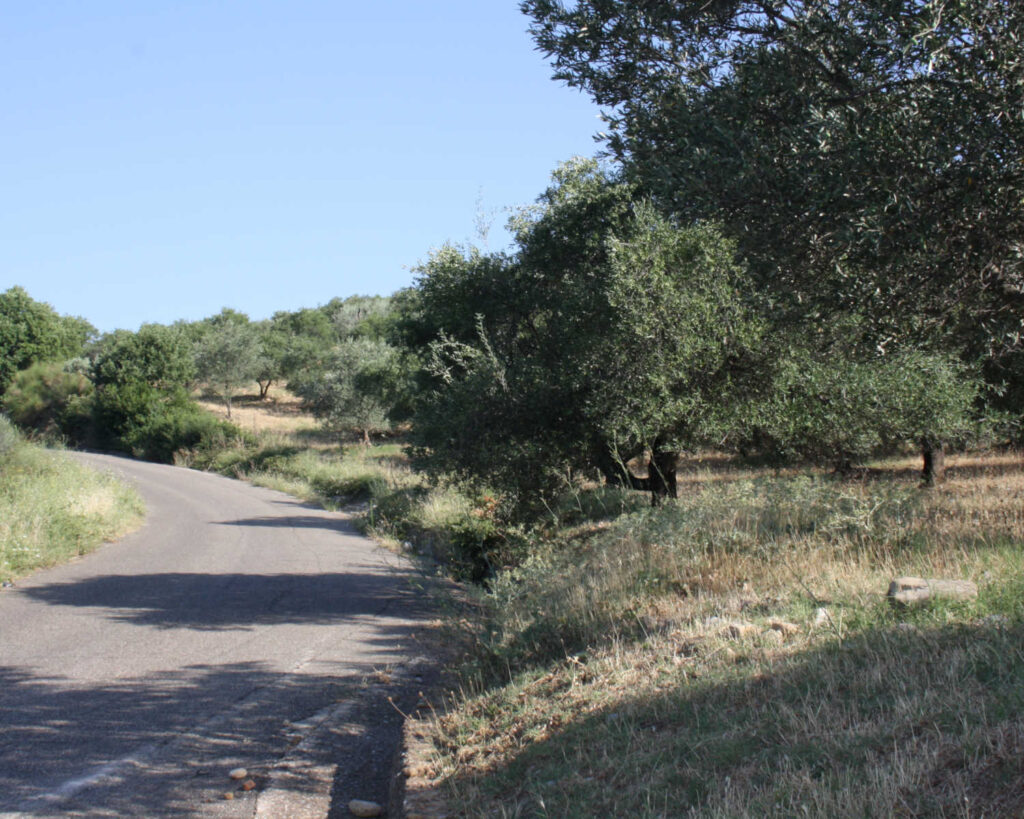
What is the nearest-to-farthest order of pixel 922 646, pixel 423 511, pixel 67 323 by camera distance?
pixel 922 646 < pixel 423 511 < pixel 67 323

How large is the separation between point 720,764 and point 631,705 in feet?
3.20

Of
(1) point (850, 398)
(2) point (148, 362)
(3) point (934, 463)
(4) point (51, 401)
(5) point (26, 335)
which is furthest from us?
(5) point (26, 335)

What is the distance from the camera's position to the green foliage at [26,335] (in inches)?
2758

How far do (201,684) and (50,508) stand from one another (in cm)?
967

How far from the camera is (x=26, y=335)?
72000 millimetres

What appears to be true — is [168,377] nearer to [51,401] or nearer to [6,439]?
[51,401]

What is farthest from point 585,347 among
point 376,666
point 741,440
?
point 376,666

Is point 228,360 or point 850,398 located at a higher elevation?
point 228,360

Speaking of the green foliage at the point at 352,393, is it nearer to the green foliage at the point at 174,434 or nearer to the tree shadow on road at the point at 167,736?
the green foliage at the point at 174,434

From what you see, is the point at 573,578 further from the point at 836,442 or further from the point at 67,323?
the point at 67,323

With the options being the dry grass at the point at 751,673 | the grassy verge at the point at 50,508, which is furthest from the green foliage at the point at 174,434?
the dry grass at the point at 751,673

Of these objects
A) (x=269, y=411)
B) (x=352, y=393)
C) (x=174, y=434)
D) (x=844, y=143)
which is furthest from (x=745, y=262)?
(x=269, y=411)

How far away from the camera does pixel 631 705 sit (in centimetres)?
458

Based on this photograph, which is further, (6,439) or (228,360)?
(228,360)
